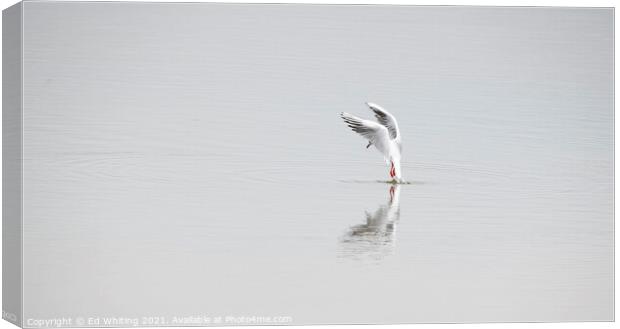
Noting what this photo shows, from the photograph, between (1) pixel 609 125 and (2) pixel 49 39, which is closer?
(2) pixel 49 39

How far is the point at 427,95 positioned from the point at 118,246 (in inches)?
81.8

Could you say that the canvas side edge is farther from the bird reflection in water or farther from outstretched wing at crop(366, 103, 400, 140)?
outstretched wing at crop(366, 103, 400, 140)

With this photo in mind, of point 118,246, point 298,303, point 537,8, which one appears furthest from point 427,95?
point 118,246

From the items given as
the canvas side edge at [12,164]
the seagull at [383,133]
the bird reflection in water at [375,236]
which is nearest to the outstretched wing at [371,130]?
the seagull at [383,133]

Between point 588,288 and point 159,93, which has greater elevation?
point 159,93

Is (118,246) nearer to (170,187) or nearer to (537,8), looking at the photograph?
(170,187)

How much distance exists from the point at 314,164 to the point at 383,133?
18.3 inches

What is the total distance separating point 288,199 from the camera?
8055 millimetres

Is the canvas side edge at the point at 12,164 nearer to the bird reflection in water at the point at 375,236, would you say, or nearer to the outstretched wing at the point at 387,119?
the bird reflection in water at the point at 375,236

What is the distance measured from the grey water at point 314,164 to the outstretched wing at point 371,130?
5 cm

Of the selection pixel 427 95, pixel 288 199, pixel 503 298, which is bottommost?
pixel 503 298

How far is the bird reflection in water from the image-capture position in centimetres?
798

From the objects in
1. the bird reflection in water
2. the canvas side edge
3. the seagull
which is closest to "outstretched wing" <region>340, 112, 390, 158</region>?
the seagull

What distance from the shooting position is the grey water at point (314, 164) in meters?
7.79
